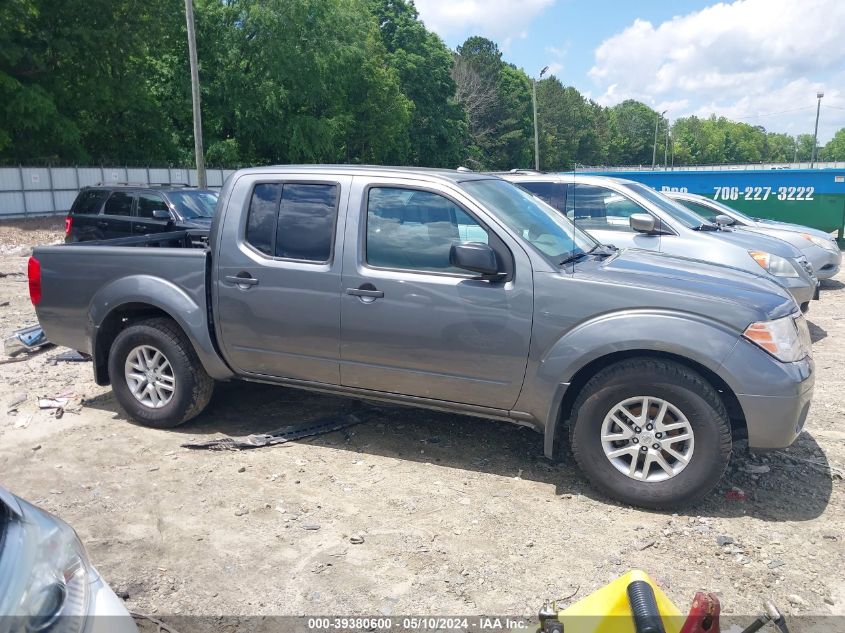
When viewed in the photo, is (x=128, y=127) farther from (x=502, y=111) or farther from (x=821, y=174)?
(x=502, y=111)

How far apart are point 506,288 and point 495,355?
410 millimetres

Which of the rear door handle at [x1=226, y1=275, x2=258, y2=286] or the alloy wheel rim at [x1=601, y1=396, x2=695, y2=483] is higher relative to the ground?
the rear door handle at [x1=226, y1=275, x2=258, y2=286]

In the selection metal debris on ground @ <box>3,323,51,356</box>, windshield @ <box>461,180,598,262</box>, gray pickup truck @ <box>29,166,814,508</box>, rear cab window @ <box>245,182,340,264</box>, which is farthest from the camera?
metal debris on ground @ <box>3,323,51,356</box>

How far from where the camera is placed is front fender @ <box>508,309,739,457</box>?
3.93 metres

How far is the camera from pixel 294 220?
194 inches

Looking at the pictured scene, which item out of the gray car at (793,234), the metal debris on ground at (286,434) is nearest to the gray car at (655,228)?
the gray car at (793,234)

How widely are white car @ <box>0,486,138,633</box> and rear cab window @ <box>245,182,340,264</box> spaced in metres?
2.89

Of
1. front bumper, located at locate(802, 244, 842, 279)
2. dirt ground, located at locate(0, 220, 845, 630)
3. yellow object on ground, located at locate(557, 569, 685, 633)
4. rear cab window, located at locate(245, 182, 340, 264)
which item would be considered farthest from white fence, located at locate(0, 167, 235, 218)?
yellow object on ground, located at locate(557, 569, 685, 633)

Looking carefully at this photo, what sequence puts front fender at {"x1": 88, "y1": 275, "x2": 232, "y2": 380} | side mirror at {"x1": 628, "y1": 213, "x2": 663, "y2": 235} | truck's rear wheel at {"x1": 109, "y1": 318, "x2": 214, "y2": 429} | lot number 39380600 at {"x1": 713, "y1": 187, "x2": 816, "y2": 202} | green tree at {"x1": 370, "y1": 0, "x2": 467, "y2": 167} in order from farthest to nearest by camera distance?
green tree at {"x1": 370, "y1": 0, "x2": 467, "y2": 167} → lot number 39380600 at {"x1": 713, "y1": 187, "x2": 816, "y2": 202} → side mirror at {"x1": 628, "y1": 213, "x2": 663, "y2": 235} → truck's rear wheel at {"x1": 109, "y1": 318, "x2": 214, "y2": 429} → front fender at {"x1": 88, "y1": 275, "x2": 232, "y2": 380}

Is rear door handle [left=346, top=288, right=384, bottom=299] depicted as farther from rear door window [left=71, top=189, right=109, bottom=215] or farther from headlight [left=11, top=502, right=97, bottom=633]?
rear door window [left=71, top=189, right=109, bottom=215]

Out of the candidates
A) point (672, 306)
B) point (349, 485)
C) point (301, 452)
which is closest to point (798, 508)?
point (672, 306)

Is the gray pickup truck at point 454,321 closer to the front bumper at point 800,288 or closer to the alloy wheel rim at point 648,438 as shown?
the alloy wheel rim at point 648,438

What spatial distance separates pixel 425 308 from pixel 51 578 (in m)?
Answer: 2.85

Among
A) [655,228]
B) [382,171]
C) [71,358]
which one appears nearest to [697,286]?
[382,171]
